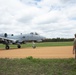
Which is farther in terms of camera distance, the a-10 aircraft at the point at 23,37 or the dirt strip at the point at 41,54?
the a-10 aircraft at the point at 23,37

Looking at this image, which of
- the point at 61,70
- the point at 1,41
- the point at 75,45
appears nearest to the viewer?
the point at 61,70

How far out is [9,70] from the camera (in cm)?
1337

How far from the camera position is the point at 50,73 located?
12.3 metres

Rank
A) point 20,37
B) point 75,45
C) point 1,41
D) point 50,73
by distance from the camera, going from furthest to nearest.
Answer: point 20,37, point 1,41, point 75,45, point 50,73

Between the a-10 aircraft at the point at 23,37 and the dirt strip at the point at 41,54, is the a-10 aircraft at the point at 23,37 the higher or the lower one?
the higher one

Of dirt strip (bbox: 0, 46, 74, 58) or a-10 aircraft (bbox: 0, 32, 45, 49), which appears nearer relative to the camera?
dirt strip (bbox: 0, 46, 74, 58)

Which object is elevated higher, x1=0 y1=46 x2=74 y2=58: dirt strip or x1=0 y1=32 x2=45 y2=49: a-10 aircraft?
x1=0 y1=32 x2=45 y2=49: a-10 aircraft

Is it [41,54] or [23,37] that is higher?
[23,37]

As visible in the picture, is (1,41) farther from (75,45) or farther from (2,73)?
(2,73)

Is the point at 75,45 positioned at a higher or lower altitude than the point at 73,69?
higher

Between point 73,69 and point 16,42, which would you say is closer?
point 73,69

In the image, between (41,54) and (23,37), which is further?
(23,37)

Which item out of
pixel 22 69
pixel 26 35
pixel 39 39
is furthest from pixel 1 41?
pixel 22 69

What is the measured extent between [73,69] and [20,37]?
120 feet
